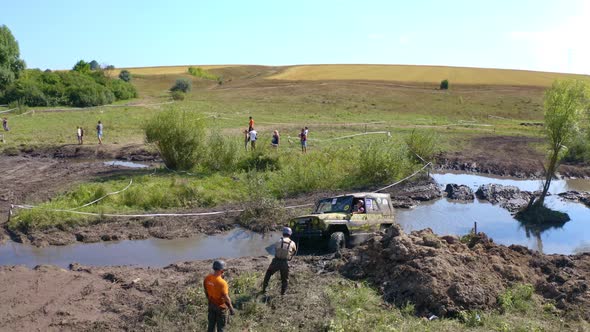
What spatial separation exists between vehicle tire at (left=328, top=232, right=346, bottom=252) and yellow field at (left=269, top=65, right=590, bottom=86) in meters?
66.8

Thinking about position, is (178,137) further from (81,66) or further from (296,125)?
(81,66)

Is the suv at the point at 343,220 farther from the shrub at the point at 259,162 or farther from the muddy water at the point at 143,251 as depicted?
the shrub at the point at 259,162

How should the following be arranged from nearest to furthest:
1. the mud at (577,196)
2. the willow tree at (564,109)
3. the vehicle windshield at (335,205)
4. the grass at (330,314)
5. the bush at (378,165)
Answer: the grass at (330,314) < the vehicle windshield at (335,205) < the willow tree at (564,109) < the bush at (378,165) < the mud at (577,196)

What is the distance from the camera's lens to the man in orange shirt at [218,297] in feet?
30.8

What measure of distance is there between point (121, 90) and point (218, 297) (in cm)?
6033

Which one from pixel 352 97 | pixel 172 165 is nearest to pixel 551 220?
pixel 172 165

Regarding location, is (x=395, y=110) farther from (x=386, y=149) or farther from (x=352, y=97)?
(x=386, y=149)

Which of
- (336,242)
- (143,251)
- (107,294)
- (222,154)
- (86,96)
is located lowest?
(143,251)

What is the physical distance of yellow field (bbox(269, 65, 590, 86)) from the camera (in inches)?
3108

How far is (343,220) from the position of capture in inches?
611

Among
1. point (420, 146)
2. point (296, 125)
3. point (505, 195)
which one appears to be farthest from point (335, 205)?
point (296, 125)

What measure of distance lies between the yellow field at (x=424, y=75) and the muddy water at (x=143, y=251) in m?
66.0

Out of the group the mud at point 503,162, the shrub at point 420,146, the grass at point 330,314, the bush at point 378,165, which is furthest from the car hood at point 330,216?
the mud at point 503,162

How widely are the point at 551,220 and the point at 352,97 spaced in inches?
1798
